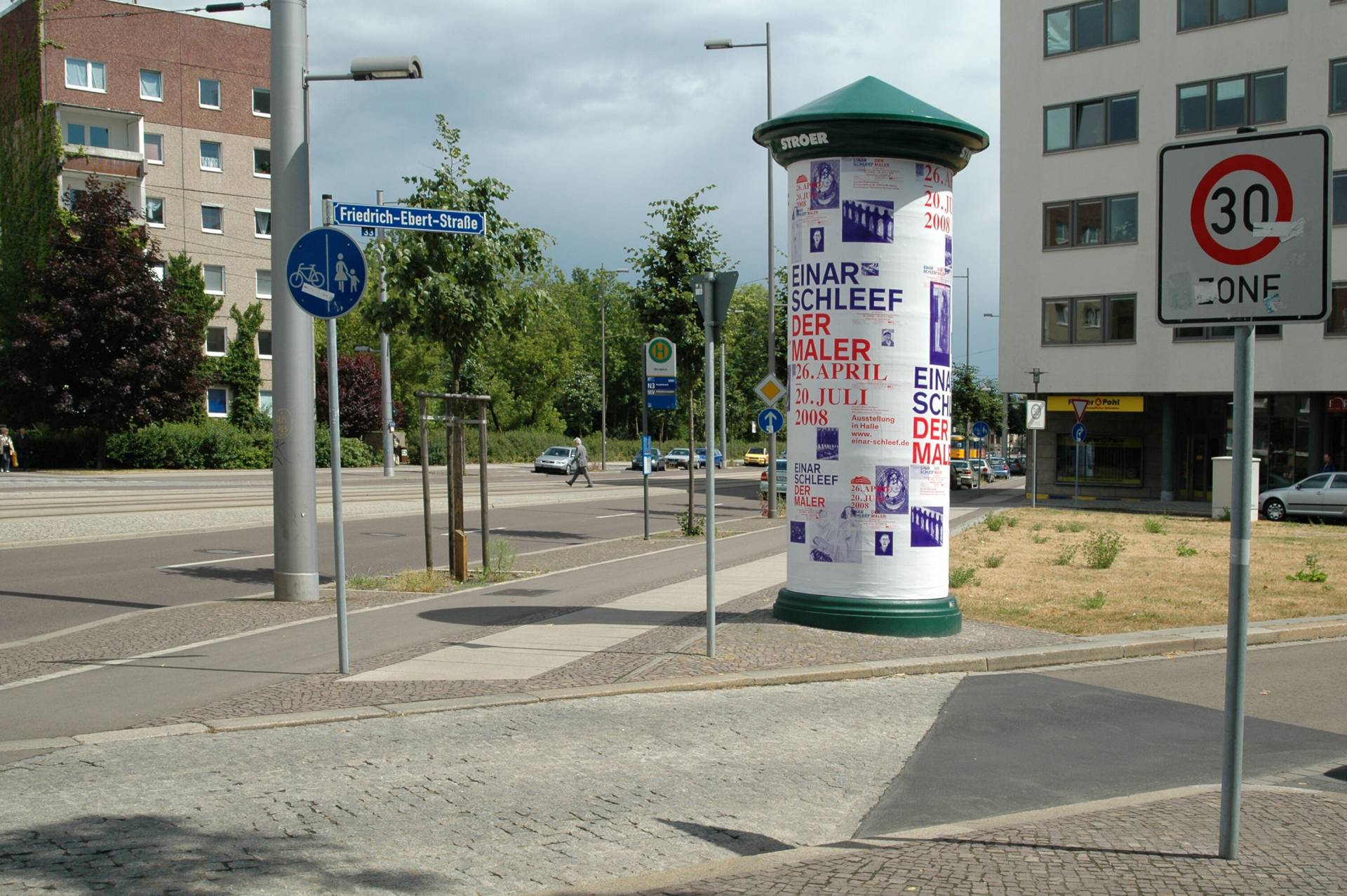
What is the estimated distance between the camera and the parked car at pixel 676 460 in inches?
3002

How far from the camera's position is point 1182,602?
1344 cm

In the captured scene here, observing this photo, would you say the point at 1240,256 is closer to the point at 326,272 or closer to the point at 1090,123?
the point at 326,272

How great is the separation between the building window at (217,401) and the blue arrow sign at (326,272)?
52.2 metres

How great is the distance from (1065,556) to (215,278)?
49603 mm

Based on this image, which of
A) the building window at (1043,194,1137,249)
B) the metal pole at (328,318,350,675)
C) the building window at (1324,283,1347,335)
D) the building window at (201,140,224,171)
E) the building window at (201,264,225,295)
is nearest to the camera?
the metal pole at (328,318,350,675)

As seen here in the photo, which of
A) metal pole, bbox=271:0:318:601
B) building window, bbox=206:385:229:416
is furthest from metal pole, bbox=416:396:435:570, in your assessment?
building window, bbox=206:385:229:416

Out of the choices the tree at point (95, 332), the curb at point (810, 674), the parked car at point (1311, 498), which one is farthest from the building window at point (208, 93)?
the curb at point (810, 674)

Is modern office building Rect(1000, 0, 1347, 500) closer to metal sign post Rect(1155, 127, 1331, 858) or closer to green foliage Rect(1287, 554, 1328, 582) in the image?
green foliage Rect(1287, 554, 1328, 582)

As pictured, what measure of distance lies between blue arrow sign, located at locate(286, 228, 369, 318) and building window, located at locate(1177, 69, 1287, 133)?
118ft

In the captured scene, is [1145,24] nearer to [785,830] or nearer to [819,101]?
[819,101]

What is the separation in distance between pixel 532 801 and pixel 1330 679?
6956 millimetres

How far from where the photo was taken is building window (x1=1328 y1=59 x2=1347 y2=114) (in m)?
36.7

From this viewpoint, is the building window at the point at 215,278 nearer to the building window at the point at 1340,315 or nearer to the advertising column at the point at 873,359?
the building window at the point at 1340,315

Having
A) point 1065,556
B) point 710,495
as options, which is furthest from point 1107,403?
point 710,495
